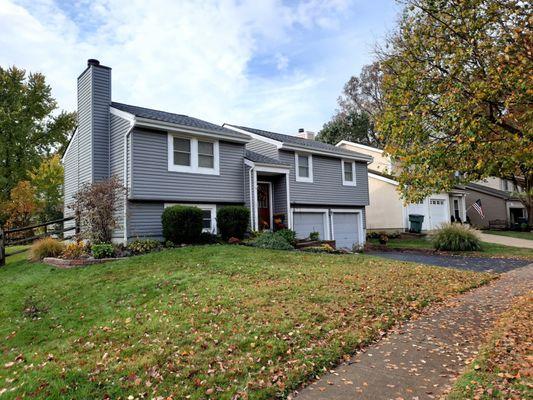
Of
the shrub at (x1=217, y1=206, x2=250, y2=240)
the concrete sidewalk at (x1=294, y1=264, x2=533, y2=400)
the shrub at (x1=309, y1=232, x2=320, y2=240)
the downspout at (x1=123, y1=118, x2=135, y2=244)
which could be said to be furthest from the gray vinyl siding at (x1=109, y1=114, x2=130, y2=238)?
the concrete sidewalk at (x1=294, y1=264, x2=533, y2=400)

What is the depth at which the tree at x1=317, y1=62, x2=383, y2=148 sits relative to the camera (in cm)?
3797

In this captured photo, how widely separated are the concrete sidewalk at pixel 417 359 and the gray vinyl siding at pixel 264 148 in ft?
40.0

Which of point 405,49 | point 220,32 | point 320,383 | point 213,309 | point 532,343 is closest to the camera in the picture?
point 320,383

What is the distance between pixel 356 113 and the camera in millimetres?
39031

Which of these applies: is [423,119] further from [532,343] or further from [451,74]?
[532,343]

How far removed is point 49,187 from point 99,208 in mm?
18694

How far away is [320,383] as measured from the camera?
167 inches

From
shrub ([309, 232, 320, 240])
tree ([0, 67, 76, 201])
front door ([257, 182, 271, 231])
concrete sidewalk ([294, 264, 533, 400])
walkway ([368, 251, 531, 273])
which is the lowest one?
concrete sidewalk ([294, 264, 533, 400])

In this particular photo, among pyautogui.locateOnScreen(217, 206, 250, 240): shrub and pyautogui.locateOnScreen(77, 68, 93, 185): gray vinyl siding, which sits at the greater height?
pyautogui.locateOnScreen(77, 68, 93, 185): gray vinyl siding

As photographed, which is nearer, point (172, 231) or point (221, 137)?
point (172, 231)

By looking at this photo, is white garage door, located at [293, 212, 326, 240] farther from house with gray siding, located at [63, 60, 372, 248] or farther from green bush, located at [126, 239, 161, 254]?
green bush, located at [126, 239, 161, 254]

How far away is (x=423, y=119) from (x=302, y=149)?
37.5ft

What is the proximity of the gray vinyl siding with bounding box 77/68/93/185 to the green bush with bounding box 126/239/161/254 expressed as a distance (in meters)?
3.88

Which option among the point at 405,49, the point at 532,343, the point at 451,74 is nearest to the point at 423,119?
the point at 451,74
